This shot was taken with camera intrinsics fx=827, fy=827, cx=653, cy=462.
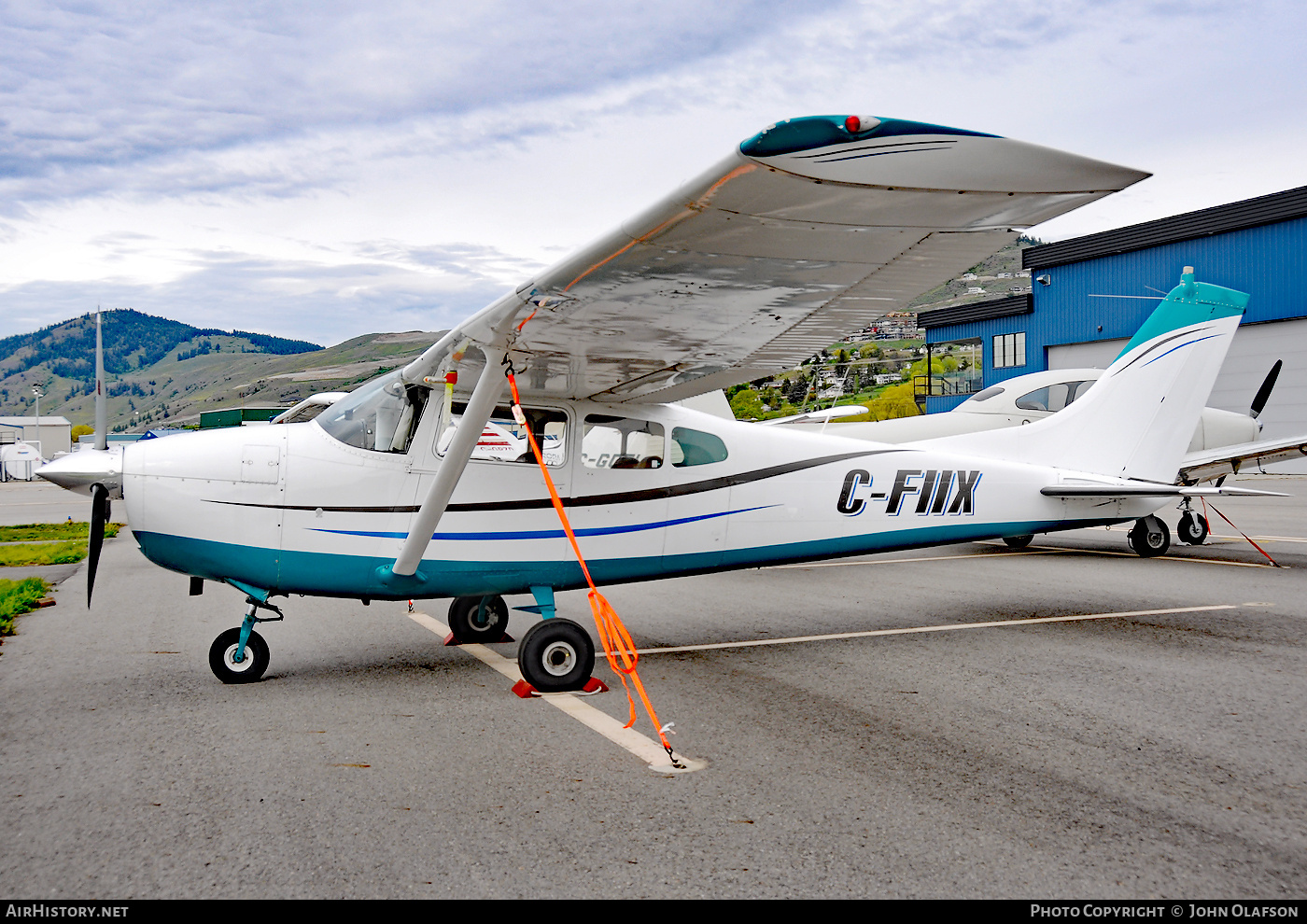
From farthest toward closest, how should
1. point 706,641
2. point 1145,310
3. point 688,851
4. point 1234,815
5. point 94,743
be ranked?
point 1145,310, point 706,641, point 94,743, point 1234,815, point 688,851

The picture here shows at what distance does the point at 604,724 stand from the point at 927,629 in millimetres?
3453

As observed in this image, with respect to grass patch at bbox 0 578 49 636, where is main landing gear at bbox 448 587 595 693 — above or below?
above

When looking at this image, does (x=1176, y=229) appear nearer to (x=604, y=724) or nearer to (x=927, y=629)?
(x=927, y=629)

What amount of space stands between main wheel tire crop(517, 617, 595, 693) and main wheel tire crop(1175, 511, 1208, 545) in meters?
10.5

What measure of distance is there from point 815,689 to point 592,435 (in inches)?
85.8

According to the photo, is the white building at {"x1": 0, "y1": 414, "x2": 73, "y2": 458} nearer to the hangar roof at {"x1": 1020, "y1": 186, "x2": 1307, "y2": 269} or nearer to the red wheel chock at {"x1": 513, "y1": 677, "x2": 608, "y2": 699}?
the hangar roof at {"x1": 1020, "y1": 186, "x2": 1307, "y2": 269}

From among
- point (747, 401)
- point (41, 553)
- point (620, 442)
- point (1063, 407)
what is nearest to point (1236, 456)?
point (1063, 407)

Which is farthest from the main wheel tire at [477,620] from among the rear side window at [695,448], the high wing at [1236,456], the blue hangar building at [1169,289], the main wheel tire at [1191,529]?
the blue hangar building at [1169,289]

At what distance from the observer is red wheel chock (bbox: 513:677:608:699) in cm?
476

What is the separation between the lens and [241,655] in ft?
16.6

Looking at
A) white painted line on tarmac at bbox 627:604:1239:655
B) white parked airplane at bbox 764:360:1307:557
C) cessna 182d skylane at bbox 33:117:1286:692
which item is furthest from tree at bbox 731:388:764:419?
cessna 182d skylane at bbox 33:117:1286:692

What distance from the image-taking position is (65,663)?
5629 millimetres
